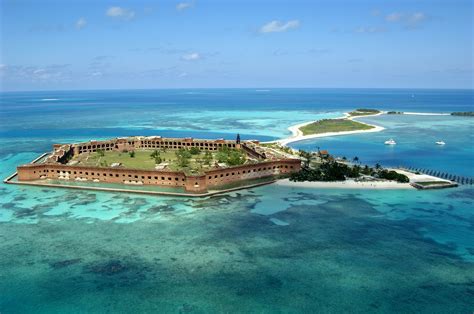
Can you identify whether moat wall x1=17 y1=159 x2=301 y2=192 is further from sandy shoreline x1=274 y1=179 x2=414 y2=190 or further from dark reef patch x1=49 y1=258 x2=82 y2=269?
dark reef patch x1=49 y1=258 x2=82 y2=269

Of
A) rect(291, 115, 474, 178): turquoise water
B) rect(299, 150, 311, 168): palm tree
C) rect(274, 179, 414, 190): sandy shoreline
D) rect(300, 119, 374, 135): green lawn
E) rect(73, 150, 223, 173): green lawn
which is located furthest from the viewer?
rect(300, 119, 374, 135): green lawn

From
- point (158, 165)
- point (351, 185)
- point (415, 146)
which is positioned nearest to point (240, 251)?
point (351, 185)

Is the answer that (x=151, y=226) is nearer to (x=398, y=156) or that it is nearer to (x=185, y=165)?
(x=185, y=165)

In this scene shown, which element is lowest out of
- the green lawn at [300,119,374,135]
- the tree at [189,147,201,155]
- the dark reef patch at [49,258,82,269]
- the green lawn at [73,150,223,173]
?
the dark reef patch at [49,258,82,269]

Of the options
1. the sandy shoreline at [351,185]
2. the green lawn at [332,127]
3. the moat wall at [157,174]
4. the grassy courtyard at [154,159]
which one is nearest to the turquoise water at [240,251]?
the sandy shoreline at [351,185]

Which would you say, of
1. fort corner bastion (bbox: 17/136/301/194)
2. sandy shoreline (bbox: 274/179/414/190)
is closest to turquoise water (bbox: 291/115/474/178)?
sandy shoreline (bbox: 274/179/414/190)

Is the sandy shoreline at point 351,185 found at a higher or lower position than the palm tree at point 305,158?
lower

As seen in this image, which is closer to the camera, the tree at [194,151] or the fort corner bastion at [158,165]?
the fort corner bastion at [158,165]

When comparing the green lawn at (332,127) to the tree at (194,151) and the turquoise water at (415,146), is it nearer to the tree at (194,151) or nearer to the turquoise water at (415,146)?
the turquoise water at (415,146)
